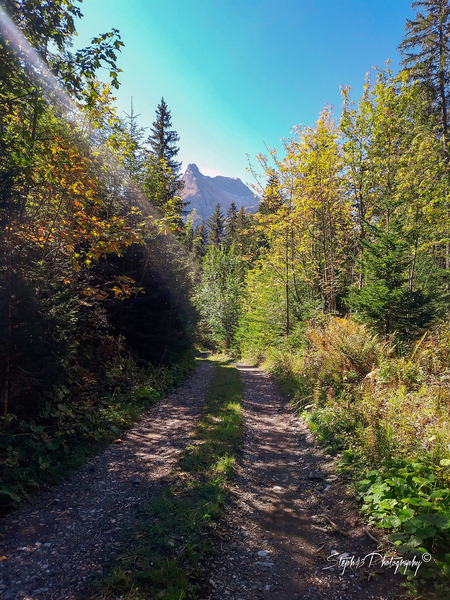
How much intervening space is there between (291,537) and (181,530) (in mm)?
1249

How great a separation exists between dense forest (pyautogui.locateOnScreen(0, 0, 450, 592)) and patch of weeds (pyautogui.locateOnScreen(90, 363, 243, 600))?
1.76m

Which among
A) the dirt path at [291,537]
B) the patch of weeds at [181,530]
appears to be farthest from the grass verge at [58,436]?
the dirt path at [291,537]

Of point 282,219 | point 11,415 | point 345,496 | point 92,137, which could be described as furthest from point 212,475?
point 282,219

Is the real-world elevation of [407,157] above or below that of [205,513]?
above

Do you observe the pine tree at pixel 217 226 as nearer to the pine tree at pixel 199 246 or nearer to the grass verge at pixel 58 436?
the pine tree at pixel 199 246

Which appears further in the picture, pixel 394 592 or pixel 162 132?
pixel 162 132

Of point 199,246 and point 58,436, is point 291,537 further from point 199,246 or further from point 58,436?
point 199,246

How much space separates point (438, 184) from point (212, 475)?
10.8 meters

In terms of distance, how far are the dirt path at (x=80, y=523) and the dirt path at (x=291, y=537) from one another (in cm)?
116

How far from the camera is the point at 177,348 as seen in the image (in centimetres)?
1309

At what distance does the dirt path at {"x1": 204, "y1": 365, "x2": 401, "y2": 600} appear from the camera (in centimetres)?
279

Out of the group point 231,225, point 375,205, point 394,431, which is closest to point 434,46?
point 375,205

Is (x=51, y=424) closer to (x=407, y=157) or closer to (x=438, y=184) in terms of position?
(x=407, y=157)

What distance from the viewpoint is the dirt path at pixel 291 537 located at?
9.14ft
